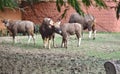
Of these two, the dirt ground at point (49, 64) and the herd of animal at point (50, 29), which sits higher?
the dirt ground at point (49, 64)

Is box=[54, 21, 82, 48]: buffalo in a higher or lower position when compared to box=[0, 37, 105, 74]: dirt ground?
lower

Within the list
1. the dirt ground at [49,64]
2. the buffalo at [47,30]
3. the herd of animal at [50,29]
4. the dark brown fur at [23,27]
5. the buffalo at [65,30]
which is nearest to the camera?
the dirt ground at [49,64]

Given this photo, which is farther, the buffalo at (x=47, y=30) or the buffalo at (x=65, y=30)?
the buffalo at (x=65, y=30)

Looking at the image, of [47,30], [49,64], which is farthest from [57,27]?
[49,64]

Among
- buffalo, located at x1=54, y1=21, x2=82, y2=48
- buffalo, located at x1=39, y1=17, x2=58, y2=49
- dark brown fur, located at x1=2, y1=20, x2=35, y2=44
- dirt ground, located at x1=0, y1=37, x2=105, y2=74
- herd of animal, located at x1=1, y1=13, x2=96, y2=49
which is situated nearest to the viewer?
dirt ground, located at x1=0, y1=37, x2=105, y2=74

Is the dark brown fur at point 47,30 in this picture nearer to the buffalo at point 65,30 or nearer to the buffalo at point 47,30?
the buffalo at point 47,30

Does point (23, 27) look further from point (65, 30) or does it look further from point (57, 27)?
point (57, 27)

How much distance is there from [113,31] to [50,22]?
1442 cm

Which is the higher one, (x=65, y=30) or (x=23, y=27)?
(x=65, y=30)

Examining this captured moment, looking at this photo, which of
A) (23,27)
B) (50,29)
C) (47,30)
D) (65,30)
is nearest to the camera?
(50,29)

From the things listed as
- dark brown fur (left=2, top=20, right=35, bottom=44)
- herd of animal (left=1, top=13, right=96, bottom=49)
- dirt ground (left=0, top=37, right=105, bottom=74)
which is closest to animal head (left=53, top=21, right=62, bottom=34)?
herd of animal (left=1, top=13, right=96, bottom=49)

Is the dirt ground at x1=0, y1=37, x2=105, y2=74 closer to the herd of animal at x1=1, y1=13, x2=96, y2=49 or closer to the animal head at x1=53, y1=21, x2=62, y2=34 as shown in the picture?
the animal head at x1=53, y1=21, x2=62, y2=34

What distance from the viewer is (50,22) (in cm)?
1964

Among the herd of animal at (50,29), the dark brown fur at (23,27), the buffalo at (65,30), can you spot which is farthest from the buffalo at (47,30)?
the dark brown fur at (23,27)
